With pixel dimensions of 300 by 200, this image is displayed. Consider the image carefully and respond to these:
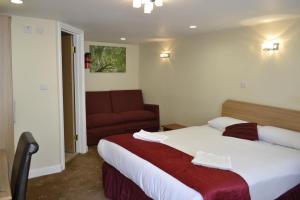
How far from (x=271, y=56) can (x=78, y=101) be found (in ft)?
10.3

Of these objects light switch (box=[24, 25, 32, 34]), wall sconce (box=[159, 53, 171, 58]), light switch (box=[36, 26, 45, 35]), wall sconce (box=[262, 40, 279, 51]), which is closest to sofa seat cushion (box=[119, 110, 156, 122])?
wall sconce (box=[159, 53, 171, 58])

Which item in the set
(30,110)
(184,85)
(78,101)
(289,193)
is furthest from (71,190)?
(184,85)

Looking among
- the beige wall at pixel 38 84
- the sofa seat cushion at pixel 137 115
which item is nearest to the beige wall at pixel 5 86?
the beige wall at pixel 38 84

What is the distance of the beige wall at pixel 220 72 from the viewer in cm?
323

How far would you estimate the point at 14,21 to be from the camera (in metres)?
3.10

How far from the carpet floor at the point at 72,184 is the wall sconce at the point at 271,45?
295 cm

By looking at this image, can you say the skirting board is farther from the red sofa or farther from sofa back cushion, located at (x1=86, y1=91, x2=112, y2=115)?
sofa back cushion, located at (x1=86, y1=91, x2=112, y2=115)

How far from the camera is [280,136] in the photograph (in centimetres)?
290

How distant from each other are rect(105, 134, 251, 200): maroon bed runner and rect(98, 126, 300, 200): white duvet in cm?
6

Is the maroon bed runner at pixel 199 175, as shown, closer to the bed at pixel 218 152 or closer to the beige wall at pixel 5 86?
the bed at pixel 218 152

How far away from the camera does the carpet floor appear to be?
2.92 metres

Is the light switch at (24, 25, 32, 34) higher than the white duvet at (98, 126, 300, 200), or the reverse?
the light switch at (24, 25, 32, 34)

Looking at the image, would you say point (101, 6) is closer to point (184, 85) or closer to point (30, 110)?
point (30, 110)

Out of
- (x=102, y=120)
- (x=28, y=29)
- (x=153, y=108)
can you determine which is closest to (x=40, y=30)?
(x=28, y=29)
